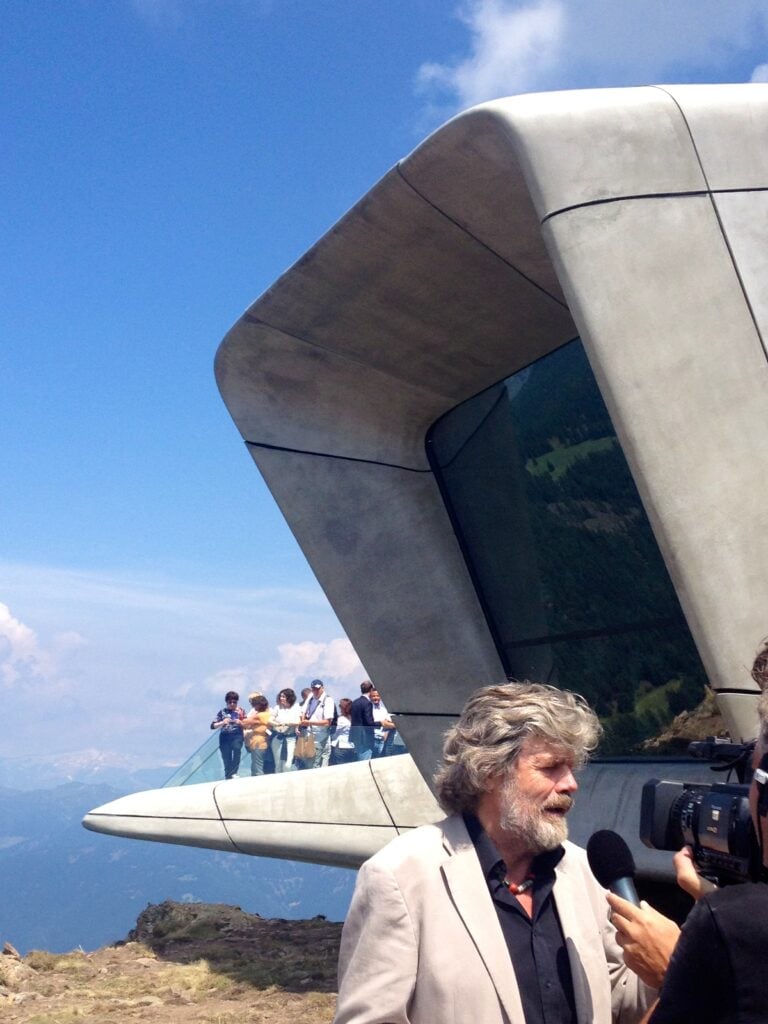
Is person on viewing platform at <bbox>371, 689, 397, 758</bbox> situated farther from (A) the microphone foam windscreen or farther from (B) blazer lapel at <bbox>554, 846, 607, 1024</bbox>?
(A) the microphone foam windscreen

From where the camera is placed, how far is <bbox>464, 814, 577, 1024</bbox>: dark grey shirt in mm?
2646

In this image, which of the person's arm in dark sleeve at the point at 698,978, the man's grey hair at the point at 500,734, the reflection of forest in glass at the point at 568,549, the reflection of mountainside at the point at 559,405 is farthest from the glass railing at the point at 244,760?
the person's arm in dark sleeve at the point at 698,978

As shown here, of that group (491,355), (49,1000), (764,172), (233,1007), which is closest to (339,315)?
(491,355)

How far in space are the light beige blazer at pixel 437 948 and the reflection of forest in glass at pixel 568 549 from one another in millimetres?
6609

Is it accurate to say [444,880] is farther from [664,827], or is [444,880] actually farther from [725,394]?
[725,394]

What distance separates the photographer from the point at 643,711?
938 cm

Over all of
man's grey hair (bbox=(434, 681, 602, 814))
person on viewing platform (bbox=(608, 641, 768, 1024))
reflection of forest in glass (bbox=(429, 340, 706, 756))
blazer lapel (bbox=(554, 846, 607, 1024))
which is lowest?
blazer lapel (bbox=(554, 846, 607, 1024))

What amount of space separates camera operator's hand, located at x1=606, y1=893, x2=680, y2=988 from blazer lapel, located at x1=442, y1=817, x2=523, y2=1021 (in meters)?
0.33

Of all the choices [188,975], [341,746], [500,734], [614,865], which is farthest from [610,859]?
[341,746]

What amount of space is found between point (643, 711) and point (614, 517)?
1786mm

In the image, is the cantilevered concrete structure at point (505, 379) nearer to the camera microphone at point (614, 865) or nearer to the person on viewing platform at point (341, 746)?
the person on viewing platform at point (341, 746)

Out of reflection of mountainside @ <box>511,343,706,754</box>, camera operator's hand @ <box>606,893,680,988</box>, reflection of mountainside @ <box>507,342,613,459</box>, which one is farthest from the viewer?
reflection of mountainside @ <box>507,342,613,459</box>

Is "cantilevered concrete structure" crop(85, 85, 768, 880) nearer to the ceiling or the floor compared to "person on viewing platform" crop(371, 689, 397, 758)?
nearer to the ceiling

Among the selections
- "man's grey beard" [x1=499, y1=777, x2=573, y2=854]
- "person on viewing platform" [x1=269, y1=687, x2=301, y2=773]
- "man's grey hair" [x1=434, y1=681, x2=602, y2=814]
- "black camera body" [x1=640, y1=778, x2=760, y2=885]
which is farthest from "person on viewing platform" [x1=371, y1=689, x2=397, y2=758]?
"black camera body" [x1=640, y1=778, x2=760, y2=885]
